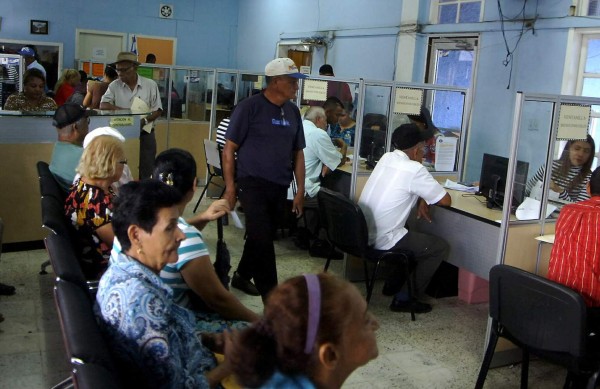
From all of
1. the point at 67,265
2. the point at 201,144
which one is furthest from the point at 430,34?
the point at 67,265

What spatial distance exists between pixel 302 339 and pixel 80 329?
629 mm

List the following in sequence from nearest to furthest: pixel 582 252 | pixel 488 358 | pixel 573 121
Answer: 1. pixel 582 252
2. pixel 488 358
3. pixel 573 121

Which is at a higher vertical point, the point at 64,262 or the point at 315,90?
the point at 315,90

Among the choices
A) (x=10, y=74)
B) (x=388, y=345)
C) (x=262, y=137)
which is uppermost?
(x=10, y=74)

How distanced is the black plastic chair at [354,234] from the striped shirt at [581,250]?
3.75ft

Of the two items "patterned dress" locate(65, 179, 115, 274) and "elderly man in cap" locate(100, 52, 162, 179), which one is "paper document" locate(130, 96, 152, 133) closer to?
"elderly man in cap" locate(100, 52, 162, 179)

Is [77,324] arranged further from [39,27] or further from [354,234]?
[39,27]

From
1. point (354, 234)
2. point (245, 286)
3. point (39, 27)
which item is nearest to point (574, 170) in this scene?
point (354, 234)

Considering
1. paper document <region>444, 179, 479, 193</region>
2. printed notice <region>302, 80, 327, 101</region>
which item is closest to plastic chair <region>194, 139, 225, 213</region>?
printed notice <region>302, 80, 327, 101</region>

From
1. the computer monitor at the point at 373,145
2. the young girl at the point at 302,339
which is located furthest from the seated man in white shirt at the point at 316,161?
the young girl at the point at 302,339

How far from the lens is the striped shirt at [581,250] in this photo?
2.49 metres

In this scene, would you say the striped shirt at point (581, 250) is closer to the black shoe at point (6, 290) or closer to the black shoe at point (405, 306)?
the black shoe at point (405, 306)

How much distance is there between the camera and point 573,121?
3006mm

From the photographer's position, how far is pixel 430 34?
666cm
